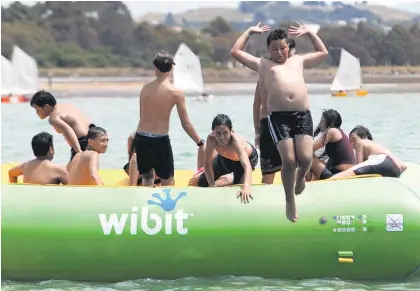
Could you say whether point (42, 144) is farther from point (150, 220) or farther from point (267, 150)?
point (267, 150)

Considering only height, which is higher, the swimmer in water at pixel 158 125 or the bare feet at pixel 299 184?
the swimmer in water at pixel 158 125

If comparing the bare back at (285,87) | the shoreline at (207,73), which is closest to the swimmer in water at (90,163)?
the bare back at (285,87)

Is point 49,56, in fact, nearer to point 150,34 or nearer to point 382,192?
point 150,34

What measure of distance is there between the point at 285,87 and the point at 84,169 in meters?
2.18

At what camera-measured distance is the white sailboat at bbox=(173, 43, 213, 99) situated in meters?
47.0

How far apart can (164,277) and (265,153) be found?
129 centimetres

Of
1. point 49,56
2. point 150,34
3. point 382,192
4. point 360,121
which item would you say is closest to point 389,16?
point 150,34

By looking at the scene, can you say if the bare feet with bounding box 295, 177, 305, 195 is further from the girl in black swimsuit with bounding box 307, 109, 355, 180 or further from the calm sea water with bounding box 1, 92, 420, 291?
the girl in black swimsuit with bounding box 307, 109, 355, 180

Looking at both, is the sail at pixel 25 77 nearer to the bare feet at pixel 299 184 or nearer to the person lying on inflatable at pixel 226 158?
the person lying on inflatable at pixel 226 158

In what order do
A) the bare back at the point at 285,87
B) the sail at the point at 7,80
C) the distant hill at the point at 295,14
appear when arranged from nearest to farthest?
the bare back at the point at 285,87 < the sail at the point at 7,80 < the distant hill at the point at 295,14

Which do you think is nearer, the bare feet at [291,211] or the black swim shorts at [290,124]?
the black swim shorts at [290,124]

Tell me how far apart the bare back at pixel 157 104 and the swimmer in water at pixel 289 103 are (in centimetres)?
124

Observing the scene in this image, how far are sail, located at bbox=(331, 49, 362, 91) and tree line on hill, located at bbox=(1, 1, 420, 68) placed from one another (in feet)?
87.8

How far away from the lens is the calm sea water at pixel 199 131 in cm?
836
